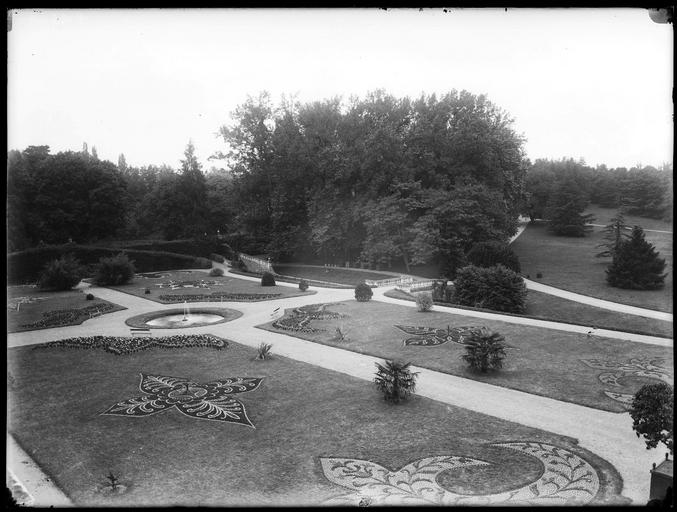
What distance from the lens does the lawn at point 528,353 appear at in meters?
13.0

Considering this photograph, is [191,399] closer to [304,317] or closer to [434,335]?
[434,335]

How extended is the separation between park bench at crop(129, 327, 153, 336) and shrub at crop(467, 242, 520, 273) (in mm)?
20848

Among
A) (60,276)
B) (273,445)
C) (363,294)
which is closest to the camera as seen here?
(273,445)

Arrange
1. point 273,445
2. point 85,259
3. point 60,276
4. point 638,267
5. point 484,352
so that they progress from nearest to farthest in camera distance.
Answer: point 273,445 < point 484,352 < point 638,267 < point 60,276 < point 85,259

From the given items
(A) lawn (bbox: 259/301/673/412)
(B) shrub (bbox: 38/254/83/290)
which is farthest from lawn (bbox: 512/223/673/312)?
(B) shrub (bbox: 38/254/83/290)

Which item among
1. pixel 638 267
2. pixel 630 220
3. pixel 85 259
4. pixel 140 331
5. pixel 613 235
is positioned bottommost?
pixel 140 331

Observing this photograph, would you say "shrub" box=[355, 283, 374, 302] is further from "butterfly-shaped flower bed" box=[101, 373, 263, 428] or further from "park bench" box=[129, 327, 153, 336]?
"butterfly-shaped flower bed" box=[101, 373, 263, 428]

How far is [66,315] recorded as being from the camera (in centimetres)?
2291

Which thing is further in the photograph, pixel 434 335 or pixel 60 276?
pixel 60 276

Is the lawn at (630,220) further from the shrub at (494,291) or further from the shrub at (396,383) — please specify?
the shrub at (396,383)

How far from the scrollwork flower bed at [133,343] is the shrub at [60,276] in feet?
44.3

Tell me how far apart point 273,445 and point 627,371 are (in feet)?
35.5

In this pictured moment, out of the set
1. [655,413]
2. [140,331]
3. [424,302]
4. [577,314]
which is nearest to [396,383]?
[655,413]

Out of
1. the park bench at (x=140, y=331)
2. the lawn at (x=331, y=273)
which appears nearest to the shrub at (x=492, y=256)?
the lawn at (x=331, y=273)
